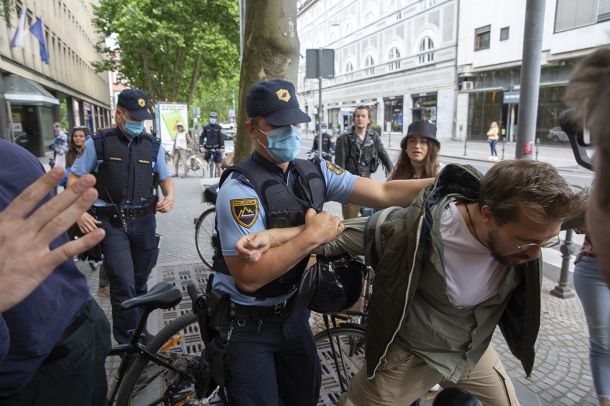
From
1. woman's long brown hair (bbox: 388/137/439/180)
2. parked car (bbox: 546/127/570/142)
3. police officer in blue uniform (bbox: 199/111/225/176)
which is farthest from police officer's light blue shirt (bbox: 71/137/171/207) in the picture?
parked car (bbox: 546/127/570/142)

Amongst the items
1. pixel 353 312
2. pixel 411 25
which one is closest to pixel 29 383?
pixel 353 312

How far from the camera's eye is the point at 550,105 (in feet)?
94.1

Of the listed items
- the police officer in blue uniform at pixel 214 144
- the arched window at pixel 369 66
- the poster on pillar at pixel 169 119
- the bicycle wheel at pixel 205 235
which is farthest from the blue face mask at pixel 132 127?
the arched window at pixel 369 66

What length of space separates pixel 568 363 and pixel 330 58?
700cm

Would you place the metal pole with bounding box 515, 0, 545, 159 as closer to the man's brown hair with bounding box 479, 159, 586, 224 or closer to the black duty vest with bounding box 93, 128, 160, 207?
the man's brown hair with bounding box 479, 159, 586, 224

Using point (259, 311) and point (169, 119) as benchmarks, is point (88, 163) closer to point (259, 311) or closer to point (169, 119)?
point (259, 311)

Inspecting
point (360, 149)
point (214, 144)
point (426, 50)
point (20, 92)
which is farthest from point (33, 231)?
point (426, 50)

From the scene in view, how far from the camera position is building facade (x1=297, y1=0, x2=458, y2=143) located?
35781mm

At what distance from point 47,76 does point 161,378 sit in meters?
28.3

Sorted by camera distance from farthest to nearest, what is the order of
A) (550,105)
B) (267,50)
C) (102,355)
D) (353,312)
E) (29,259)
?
(550,105) < (267,50) < (353,312) < (102,355) < (29,259)

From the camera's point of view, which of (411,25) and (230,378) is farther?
(411,25)

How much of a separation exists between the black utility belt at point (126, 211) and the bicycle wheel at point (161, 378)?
119cm

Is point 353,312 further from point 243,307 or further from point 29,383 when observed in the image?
point 29,383

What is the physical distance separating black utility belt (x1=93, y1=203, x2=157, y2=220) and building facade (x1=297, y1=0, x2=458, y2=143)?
30245 millimetres
